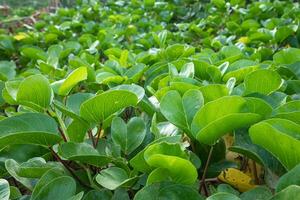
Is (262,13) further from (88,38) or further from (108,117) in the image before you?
(108,117)

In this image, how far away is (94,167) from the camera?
2.52 ft

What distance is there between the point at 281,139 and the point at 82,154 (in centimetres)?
31

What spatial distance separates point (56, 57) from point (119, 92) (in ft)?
2.72

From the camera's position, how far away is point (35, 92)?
79 cm

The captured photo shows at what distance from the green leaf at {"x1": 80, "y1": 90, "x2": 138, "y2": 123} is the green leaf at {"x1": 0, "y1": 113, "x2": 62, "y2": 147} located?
7cm

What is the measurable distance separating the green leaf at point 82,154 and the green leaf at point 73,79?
19cm

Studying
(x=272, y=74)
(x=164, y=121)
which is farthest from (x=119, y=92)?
(x=272, y=74)

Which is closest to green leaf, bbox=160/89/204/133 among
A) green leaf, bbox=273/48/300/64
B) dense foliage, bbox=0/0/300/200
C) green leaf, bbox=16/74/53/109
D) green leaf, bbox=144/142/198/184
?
dense foliage, bbox=0/0/300/200

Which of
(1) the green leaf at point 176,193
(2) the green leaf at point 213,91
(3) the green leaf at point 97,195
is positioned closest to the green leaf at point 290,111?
(2) the green leaf at point 213,91

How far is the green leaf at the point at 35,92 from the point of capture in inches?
30.3

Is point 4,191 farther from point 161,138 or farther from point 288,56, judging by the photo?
point 288,56

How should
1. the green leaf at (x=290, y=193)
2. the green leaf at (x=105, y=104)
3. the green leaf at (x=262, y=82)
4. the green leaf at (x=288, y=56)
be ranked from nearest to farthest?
the green leaf at (x=290, y=193) < the green leaf at (x=105, y=104) < the green leaf at (x=262, y=82) < the green leaf at (x=288, y=56)

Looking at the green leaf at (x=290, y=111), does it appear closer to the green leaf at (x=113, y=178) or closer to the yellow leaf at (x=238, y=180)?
the yellow leaf at (x=238, y=180)

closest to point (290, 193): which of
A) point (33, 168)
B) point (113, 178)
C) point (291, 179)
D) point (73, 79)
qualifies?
point (291, 179)
